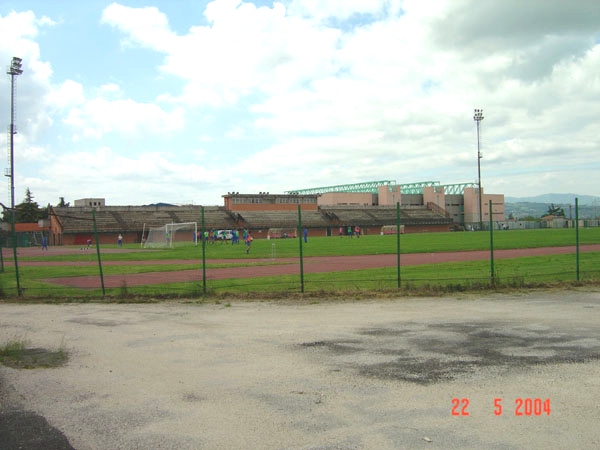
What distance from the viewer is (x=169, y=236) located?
55250 mm

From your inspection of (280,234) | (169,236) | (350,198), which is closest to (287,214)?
(280,234)

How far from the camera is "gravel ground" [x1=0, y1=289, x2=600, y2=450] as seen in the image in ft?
16.1

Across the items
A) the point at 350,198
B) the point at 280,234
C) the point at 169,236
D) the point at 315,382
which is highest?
the point at 350,198

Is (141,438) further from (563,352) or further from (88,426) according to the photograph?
(563,352)

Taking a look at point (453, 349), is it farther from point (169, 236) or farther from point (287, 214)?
point (287, 214)

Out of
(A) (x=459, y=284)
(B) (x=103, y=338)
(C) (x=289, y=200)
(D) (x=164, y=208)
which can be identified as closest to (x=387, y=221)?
(C) (x=289, y=200)

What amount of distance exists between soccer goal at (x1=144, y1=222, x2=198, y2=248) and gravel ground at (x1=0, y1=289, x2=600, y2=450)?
43007 mm

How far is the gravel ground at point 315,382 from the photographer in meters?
4.89

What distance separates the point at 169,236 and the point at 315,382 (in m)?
50.8

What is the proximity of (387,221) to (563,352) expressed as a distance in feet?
311

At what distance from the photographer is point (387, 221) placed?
10138 cm

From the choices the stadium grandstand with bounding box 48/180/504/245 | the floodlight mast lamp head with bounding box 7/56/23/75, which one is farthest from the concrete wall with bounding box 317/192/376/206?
the floodlight mast lamp head with bounding box 7/56/23/75

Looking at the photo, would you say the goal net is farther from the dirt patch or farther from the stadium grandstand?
the dirt patch

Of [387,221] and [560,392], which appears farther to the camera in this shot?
[387,221]
